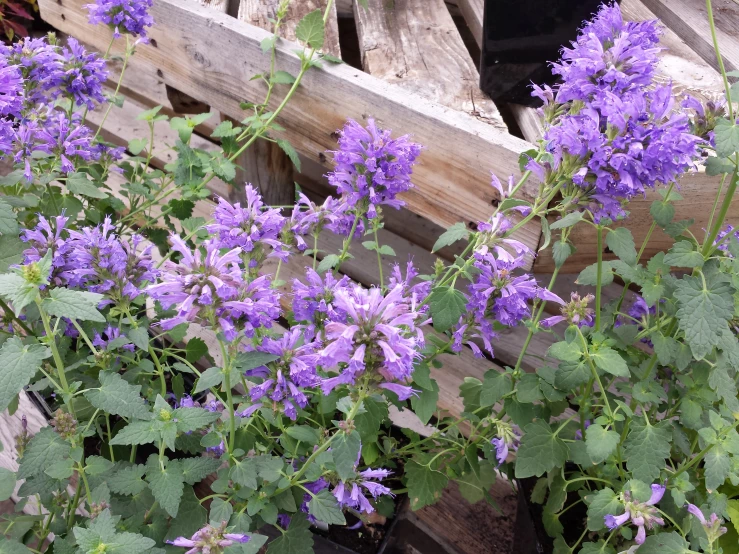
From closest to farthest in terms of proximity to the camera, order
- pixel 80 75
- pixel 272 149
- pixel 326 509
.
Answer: pixel 326 509
pixel 80 75
pixel 272 149

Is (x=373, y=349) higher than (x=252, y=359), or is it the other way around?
(x=373, y=349)

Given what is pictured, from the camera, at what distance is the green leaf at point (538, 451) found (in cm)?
112

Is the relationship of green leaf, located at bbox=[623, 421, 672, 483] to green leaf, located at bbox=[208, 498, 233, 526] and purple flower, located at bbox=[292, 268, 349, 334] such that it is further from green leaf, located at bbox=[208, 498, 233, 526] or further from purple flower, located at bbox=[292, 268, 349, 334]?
green leaf, located at bbox=[208, 498, 233, 526]

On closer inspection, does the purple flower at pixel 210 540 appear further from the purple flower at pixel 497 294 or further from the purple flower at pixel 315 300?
the purple flower at pixel 497 294

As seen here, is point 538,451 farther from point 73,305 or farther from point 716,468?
point 73,305

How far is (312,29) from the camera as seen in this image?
1500 millimetres

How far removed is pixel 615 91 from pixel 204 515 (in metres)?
0.96

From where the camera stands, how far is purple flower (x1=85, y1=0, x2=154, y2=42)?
150 cm

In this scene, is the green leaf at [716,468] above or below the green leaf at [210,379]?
below

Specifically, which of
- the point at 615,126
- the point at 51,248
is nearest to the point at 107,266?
the point at 51,248

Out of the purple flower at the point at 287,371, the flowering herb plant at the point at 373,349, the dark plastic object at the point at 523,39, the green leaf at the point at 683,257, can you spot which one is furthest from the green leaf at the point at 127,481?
the dark plastic object at the point at 523,39

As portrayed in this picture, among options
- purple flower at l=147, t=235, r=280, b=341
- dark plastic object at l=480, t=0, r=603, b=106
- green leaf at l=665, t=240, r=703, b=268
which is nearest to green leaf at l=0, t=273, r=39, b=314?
purple flower at l=147, t=235, r=280, b=341

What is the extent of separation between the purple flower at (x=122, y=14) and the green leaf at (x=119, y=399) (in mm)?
968

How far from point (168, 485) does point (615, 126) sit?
2.81 feet
